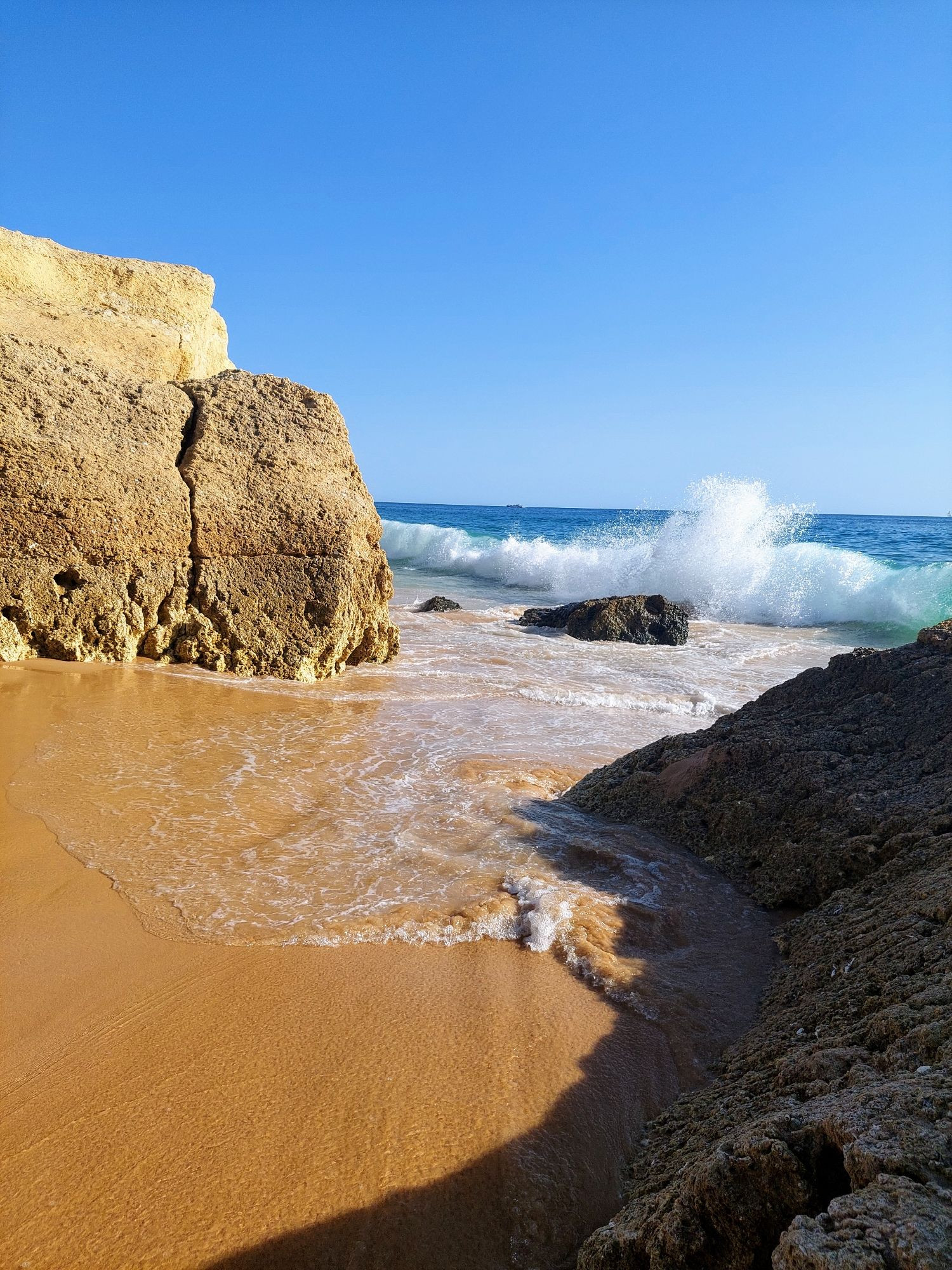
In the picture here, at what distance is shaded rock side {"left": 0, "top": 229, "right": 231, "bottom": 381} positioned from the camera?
6625 millimetres

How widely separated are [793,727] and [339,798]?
6.82 ft

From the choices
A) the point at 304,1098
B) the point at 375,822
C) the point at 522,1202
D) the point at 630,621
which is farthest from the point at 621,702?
the point at 522,1202

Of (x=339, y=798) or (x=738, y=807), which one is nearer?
(x=738, y=807)

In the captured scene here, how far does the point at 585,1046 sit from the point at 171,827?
6.32 ft

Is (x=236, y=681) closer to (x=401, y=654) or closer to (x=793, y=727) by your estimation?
(x=401, y=654)

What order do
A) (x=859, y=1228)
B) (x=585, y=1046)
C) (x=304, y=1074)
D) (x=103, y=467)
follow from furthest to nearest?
(x=103, y=467)
(x=585, y=1046)
(x=304, y=1074)
(x=859, y=1228)

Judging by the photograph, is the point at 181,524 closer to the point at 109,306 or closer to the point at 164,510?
the point at 164,510

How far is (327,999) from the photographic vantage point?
2.09 metres

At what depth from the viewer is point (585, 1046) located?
77.4 inches

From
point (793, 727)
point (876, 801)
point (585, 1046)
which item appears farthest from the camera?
point (793, 727)

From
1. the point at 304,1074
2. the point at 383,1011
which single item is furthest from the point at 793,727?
the point at 304,1074

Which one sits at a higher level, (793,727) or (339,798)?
(793,727)

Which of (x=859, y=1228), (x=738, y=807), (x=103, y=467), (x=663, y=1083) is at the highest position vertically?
(x=103, y=467)

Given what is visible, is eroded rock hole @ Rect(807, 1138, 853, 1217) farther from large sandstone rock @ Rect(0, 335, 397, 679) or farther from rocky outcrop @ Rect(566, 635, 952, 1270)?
large sandstone rock @ Rect(0, 335, 397, 679)
